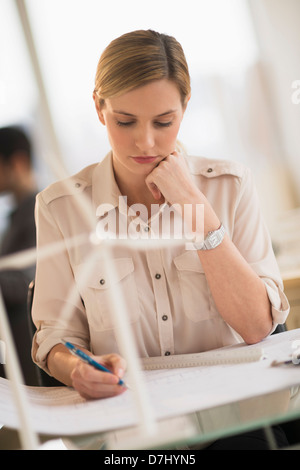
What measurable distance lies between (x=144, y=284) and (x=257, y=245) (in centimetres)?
23

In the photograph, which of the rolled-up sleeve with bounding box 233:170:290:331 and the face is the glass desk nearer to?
the rolled-up sleeve with bounding box 233:170:290:331

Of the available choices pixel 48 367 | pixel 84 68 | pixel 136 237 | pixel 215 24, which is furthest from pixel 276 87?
pixel 48 367

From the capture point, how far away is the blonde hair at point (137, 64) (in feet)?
3.15

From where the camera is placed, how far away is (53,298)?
3.46 ft

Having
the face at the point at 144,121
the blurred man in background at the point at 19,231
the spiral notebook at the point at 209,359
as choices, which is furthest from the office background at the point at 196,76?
the spiral notebook at the point at 209,359

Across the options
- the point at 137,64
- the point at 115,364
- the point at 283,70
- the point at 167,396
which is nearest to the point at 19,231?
the point at 137,64

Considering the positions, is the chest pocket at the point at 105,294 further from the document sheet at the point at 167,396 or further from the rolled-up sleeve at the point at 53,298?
the document sheet at the point at 167,396

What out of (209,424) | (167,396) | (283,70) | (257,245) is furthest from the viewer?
(283,70)

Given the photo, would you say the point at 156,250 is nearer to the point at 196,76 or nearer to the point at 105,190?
the point at 105,190

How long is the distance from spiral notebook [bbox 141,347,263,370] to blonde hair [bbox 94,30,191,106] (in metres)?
0.48

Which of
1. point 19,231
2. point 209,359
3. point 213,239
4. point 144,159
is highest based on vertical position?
point 144,159

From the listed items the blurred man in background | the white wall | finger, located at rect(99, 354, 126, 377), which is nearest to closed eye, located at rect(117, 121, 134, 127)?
finger, located at rect(99, 354, 126, 377)

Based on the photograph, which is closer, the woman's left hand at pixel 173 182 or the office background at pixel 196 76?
the woman's left hand at pixel 173 182

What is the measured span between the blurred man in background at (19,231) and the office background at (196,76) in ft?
4.01
